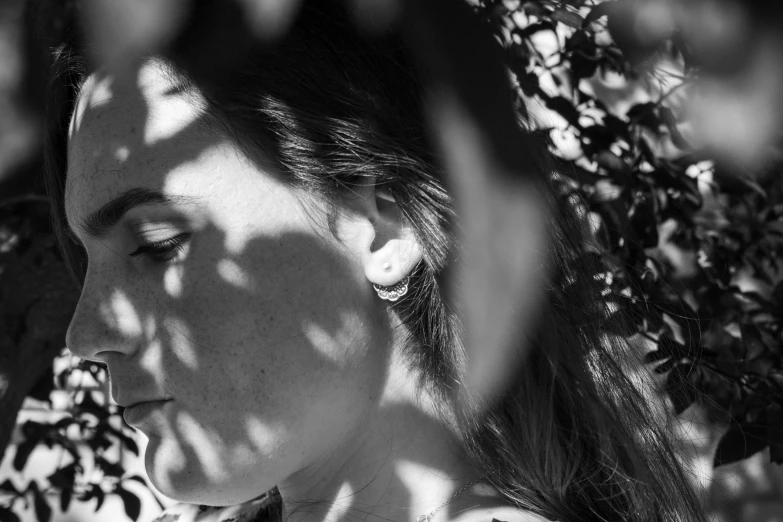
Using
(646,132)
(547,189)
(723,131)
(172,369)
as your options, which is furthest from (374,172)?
(646,132)

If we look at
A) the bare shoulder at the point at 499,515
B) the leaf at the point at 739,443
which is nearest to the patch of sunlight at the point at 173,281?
the bare shoulder at the point at 499,515

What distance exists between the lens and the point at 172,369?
1.54 metres

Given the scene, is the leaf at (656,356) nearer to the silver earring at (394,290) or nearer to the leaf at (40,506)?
the silver earring at (394,290)

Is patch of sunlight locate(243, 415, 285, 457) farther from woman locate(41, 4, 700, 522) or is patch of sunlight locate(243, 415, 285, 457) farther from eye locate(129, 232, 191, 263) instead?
eye locate(129, 232, 191, 263)

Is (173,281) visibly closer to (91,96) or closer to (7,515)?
(91,96)

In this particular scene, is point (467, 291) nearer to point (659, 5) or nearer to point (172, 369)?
point (172, 369)

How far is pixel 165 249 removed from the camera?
1582mm

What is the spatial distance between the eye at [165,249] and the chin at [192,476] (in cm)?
31

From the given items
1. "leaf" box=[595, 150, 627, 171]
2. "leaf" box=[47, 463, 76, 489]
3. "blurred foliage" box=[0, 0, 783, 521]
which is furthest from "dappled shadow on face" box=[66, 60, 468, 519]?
"leaf" box=[47, 463, 76, 489]

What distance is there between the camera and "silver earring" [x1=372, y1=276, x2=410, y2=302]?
64.8 inches

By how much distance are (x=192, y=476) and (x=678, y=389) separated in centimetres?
117

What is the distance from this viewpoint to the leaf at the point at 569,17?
7.54ft

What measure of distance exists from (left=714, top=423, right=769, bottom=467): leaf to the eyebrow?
1468mm

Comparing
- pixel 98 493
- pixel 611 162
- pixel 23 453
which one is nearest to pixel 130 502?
pixel 98 493
